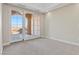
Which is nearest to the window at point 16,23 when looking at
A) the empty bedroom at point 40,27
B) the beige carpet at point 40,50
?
the empty bedroom at point 40,27

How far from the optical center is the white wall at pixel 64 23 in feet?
14.8

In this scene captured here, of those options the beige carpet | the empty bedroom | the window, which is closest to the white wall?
the empty bedroom

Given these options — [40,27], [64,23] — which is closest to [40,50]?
[64,23]

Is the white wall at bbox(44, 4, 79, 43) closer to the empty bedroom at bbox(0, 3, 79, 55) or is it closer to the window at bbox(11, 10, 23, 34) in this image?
the empty bedroom at bbox(0, 3, 79, 55)

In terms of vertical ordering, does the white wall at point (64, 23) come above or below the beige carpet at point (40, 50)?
above

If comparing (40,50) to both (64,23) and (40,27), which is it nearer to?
(64,23)

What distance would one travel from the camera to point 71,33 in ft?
15.5

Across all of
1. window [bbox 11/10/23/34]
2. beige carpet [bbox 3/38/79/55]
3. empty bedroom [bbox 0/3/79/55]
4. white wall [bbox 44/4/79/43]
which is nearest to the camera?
beige carpet [bbox 3/38/79/55]

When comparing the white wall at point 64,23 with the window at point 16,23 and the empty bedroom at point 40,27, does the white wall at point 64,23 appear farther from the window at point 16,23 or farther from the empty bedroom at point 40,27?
the window at point 16,23

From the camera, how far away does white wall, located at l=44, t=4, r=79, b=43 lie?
4.50 m

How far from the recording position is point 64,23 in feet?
16.9

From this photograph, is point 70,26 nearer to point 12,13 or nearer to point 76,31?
point 76,31

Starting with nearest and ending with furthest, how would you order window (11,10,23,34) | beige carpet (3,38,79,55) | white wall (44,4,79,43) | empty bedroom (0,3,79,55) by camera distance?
beige carpet (3,38,79,55)
empty bedroom (0,3,79,55)
white wall (44,4,79,43)
window (11,10,23,34)
